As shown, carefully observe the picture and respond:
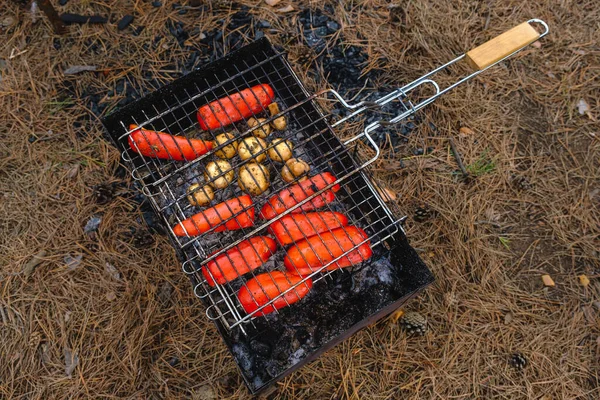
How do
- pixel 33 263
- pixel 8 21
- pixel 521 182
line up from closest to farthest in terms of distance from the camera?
pixel 33 263 → pixel 521 182 → pixel 8 21

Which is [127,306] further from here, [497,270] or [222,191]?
[497,270]

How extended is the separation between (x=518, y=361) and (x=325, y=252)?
1525mm

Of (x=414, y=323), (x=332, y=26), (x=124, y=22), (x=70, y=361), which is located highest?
(x=124, y=22)

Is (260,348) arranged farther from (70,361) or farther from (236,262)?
(70,361)

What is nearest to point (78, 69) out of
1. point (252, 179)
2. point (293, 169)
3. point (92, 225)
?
point (92, 225)

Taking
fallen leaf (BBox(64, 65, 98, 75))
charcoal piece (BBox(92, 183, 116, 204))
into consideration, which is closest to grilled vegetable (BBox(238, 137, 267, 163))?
charcoal piece (BBox(92, 183, 116, 204))

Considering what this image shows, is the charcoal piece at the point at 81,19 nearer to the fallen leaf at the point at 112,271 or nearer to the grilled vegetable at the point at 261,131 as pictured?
the grilled vegetable at the point at 261,131

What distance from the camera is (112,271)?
2785 millimetres

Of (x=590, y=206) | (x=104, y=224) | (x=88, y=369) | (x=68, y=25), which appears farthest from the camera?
(x=68, y=25)

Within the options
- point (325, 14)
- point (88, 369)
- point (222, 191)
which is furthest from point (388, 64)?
point (88, 369)

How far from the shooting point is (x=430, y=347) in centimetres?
272

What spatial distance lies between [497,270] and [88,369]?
9.14ft

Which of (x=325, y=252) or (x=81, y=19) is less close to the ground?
(x=81, y=19)

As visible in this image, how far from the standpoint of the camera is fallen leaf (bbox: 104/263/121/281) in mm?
2775
